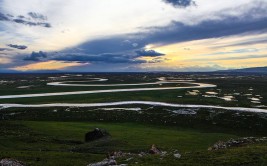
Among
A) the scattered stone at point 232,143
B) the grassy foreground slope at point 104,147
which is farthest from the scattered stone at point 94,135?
the scattered stone at point 232,143

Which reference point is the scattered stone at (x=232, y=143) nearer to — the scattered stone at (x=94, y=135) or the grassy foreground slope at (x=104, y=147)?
the grassy foreground slope at (x=104, y=147)

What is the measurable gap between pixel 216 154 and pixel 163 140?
71.8 feet

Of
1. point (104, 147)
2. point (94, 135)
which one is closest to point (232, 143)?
point (104, 147)

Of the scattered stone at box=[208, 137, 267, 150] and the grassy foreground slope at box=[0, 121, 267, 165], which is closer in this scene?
the grassy foreground slope at box=[0, 121, 267, 165]

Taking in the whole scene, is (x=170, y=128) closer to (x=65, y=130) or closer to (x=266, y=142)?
(x=65, y=130)

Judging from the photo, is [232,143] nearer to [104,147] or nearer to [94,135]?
[104,147]

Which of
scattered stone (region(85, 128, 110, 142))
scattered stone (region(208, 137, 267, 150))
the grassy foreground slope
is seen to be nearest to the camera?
the grassy foreground slope

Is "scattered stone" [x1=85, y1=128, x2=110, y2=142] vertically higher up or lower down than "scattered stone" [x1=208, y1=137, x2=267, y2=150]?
lower down

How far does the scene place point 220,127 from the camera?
78625 millimetres

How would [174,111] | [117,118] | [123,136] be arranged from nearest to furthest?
[123,136] → [117,118] → [174,111]

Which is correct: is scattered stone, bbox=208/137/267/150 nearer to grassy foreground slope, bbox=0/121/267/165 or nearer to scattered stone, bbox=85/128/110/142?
grassy foreground slope, bbox=0/121/267/165

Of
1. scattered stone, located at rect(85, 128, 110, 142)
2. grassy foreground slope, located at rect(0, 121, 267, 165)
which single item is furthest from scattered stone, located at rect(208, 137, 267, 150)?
scattered stone, located at rect(85, 128, 110, 142)

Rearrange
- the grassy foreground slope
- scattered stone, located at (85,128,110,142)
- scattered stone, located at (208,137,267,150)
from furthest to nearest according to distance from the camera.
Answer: scattered stone, located at (85,128,110,142) → scattered stone, located at (208,137,267,150) → the grassy foreground slope

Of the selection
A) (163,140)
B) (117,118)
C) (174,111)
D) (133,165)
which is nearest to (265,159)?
(133,165)
